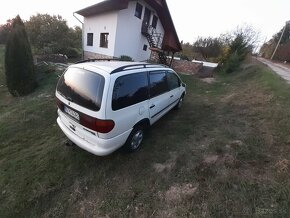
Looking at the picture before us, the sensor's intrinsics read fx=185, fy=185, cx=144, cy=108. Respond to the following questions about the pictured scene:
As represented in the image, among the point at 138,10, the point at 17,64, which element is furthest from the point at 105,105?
the point at 138,10

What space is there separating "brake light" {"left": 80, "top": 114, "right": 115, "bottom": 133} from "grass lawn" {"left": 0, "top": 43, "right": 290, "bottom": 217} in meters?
1.00

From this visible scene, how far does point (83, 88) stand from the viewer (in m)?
3.22

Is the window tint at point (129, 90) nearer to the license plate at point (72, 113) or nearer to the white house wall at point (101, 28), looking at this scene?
the license plate at point (72, 113)

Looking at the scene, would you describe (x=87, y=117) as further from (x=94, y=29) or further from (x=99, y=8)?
(x=94, y=29)

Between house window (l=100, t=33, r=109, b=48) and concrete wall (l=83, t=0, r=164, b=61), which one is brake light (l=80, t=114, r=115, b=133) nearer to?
concrete wall (l=83, t=0, r=164, b=61)

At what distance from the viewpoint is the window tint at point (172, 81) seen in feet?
16.8

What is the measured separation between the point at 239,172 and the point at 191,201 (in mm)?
1074

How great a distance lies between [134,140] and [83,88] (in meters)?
1.48

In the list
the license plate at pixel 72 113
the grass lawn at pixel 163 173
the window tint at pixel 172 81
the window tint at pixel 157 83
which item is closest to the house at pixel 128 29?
the window tint at pixel 172 81

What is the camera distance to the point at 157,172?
11.3 feet

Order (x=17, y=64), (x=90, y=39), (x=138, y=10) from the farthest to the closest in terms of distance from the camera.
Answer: (x=90, y=39)
(x=138, y=10)
(x=17, y=64)

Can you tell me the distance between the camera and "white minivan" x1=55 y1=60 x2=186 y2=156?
301 cm

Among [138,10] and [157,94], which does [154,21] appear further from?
[157,94]

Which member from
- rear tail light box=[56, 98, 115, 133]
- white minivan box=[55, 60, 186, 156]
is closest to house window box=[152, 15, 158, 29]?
white minivan box=[55, 60, 186, 156]
